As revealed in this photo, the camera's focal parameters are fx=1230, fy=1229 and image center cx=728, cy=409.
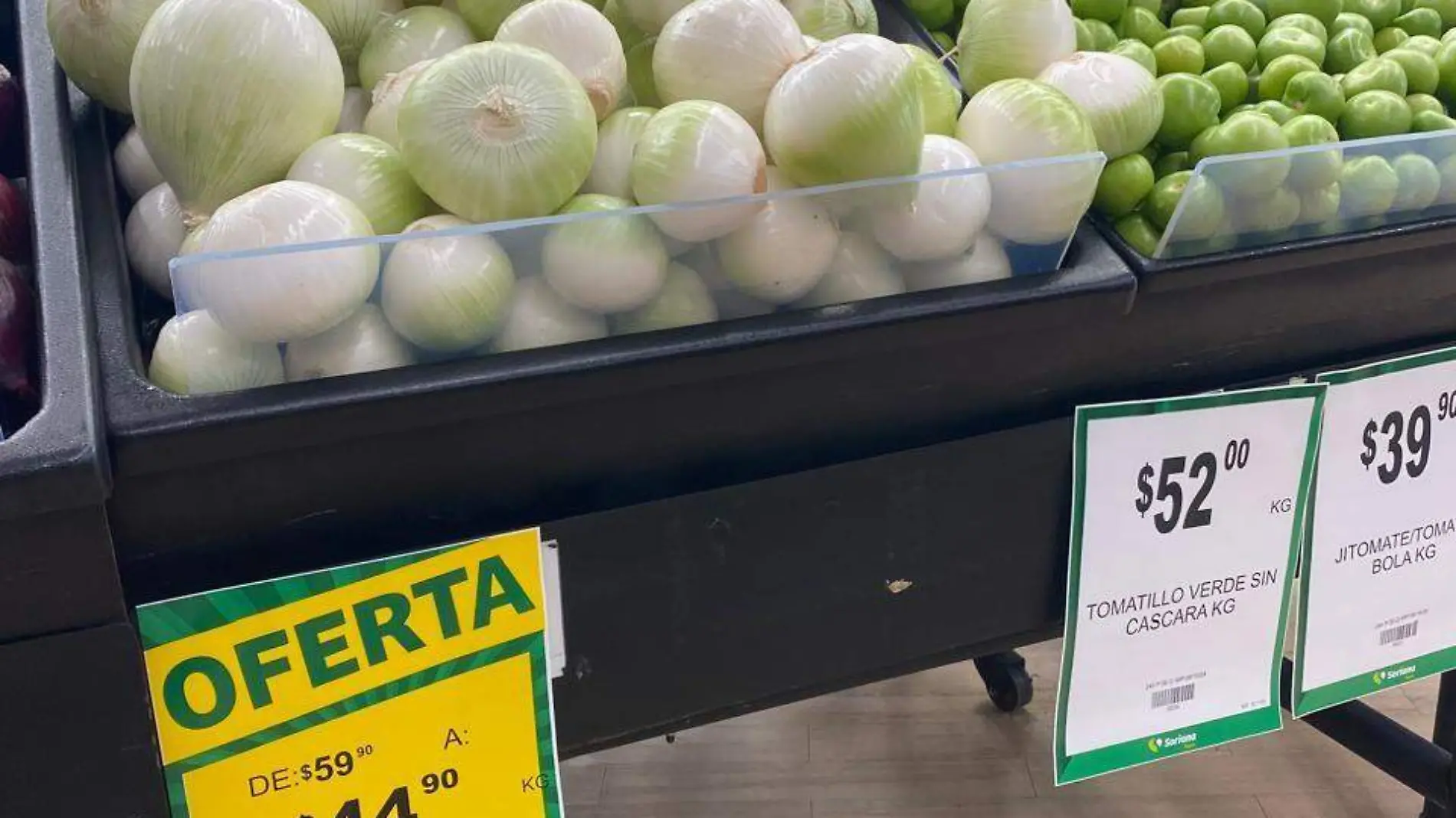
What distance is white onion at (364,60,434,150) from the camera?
642 mm

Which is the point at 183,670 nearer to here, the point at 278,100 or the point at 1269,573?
the point at 278,100

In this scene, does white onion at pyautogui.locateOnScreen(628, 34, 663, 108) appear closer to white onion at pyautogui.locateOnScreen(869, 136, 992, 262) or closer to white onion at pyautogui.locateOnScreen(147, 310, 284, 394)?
white onion at pyautogui.locateOnScreen(869, 136, 992, 262)

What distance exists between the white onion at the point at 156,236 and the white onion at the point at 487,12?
20cm

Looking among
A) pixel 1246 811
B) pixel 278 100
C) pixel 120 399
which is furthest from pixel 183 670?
pixel 1246 811

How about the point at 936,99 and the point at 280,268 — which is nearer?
the point at 280,268

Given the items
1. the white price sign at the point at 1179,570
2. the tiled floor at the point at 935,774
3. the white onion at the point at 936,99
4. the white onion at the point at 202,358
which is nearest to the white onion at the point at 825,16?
the white onion at the point at 936,99

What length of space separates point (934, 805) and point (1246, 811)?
1.10ft

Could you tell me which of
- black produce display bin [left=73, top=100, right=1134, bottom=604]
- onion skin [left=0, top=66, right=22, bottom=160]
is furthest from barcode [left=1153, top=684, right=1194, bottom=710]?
onion skin [left=0, top=66, right=22, bottom=160]

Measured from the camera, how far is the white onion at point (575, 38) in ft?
2.15

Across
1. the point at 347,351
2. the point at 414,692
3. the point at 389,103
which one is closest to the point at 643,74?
the point at 389,103

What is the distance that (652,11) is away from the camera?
71 cm

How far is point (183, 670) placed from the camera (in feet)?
1.77

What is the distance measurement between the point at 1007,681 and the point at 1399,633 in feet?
2.06

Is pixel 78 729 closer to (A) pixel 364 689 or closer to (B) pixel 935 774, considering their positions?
(A) pixel 364 689
